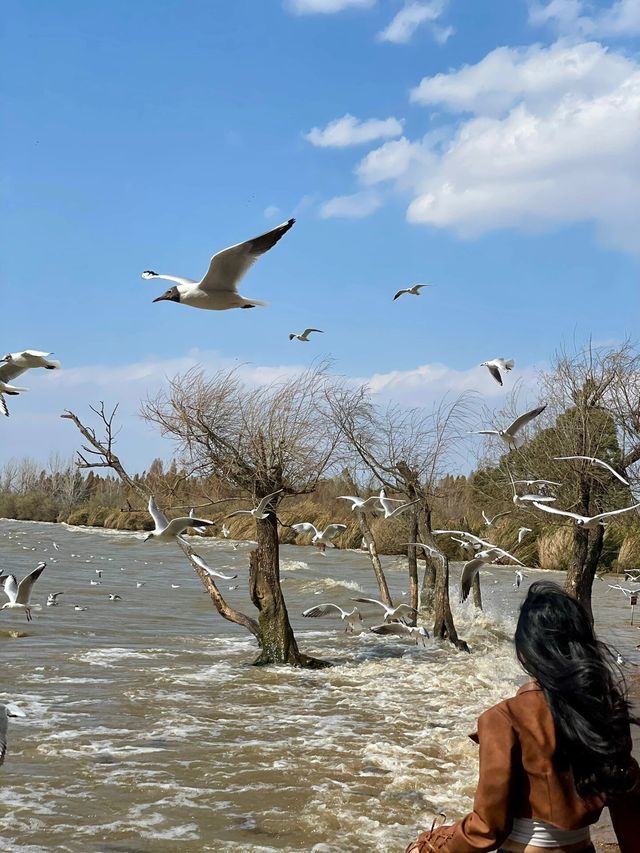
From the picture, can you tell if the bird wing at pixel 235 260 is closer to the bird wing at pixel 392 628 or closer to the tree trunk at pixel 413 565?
the bird wing at pixel 392 628

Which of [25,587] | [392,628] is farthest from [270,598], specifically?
[25,587]

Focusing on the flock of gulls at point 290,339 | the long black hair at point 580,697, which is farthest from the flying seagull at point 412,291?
the long black hair at point 580,697

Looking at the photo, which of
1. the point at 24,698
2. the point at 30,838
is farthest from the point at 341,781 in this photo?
the point at 24,698

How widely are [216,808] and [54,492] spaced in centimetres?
9254

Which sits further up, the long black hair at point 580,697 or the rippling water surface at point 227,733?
the long black hair at point 580,697

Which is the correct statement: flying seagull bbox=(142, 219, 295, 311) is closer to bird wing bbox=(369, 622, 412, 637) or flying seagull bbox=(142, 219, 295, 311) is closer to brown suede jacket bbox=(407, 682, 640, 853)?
brown suede jacket bbox=(407, 682, 640, 853)

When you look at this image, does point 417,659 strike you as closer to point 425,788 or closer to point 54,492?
point 425,788

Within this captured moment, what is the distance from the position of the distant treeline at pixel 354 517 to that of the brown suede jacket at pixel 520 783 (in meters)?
9.24

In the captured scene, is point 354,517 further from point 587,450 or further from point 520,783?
point 520,783

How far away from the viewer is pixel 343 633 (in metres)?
19.7

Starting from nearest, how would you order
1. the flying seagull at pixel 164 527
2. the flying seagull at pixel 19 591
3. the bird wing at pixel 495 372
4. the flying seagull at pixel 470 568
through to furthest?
the flying seagull at pixel 164 527 < the flying seagull at pixel 470 568 < the flying seagull at pixel 19 591 < the bird wing at pixel 495 372

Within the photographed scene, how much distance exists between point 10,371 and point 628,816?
8160 mm

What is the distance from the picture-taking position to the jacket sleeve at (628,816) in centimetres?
268

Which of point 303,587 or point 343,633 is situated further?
point 303,587
